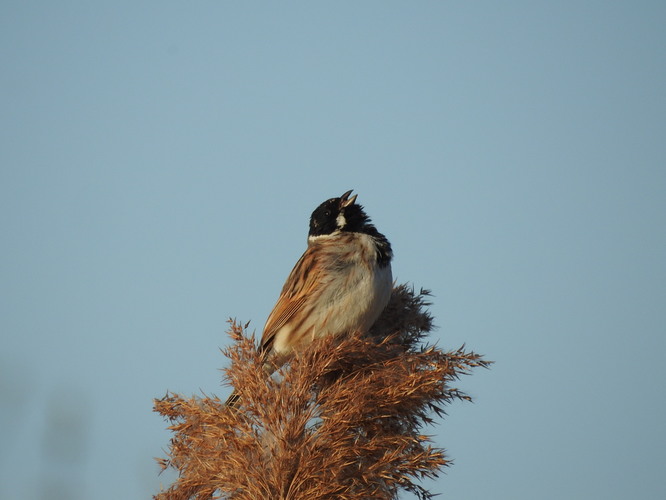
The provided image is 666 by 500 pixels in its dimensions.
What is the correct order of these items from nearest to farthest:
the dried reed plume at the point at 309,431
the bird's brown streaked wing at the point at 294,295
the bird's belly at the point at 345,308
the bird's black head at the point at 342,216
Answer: the dried reed plume at the point at 309,431 → the bird's belly at the point at 345,308 → the bird's brown streaked wing at the point at 294,295 → the bird's black head at the point at 342,216

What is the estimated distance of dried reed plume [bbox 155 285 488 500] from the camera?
2.93 metres

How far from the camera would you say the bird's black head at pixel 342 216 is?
5836 millimetres

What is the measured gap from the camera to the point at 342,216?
5.88 m

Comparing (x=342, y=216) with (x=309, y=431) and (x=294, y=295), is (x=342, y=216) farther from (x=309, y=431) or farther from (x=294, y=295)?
(x=309, y=431)

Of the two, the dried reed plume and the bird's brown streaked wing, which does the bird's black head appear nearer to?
the bird's brown streaked wing

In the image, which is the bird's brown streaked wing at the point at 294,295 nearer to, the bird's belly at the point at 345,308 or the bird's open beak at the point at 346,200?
the bird's belly at the point at 345,308

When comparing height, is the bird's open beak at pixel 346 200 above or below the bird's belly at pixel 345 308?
above

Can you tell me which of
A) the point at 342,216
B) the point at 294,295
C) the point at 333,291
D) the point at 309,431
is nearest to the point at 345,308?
the point at 333,291

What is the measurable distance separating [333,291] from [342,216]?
85cm

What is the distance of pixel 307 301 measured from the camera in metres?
A: 5.28

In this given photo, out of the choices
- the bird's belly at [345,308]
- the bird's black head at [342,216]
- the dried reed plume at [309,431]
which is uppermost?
the bird's black head at [342,216]

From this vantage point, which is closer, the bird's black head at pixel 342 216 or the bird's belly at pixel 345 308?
the bird's belly at pixel 345 308

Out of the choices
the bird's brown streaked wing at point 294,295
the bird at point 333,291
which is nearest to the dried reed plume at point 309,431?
the bird at point 333,291

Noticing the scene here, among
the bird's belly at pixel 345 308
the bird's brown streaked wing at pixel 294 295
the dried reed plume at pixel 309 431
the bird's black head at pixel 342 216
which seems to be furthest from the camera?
the bird's black head at pixel 342 216
